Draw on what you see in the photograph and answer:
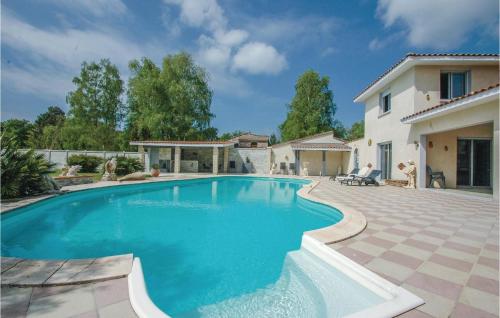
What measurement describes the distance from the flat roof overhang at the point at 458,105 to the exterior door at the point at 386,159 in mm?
2977

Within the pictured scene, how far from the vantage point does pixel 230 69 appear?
1848cm

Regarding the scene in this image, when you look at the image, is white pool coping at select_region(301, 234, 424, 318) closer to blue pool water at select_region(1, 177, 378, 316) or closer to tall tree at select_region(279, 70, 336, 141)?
blue pool water at select_region(1, 177, 378, 316)

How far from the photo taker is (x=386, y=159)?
1331 centimetres

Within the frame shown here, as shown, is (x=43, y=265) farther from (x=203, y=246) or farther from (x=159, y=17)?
(x=159, y=17)

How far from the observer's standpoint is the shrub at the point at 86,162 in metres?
17.0

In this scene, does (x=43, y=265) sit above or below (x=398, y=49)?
below

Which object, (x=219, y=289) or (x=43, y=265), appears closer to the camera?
(x=43, y=265)

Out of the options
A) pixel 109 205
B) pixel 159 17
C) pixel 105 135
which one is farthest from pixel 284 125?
pixel 109 205

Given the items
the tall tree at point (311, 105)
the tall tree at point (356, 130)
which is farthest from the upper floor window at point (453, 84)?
the tall tree at point (356, 130)

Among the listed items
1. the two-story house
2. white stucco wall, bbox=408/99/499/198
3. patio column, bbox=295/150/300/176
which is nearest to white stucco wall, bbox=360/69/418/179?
the two-story house

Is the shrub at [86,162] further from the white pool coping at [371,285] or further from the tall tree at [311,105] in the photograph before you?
the tall tree at [311,105]

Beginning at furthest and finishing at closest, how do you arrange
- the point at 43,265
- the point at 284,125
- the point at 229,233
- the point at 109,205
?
the point at 284,125 < the point at 109,205 < the point at 229,233 < the point at 43,265

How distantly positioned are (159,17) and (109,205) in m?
9.19

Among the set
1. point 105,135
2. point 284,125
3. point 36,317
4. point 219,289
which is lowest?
point 219,289
